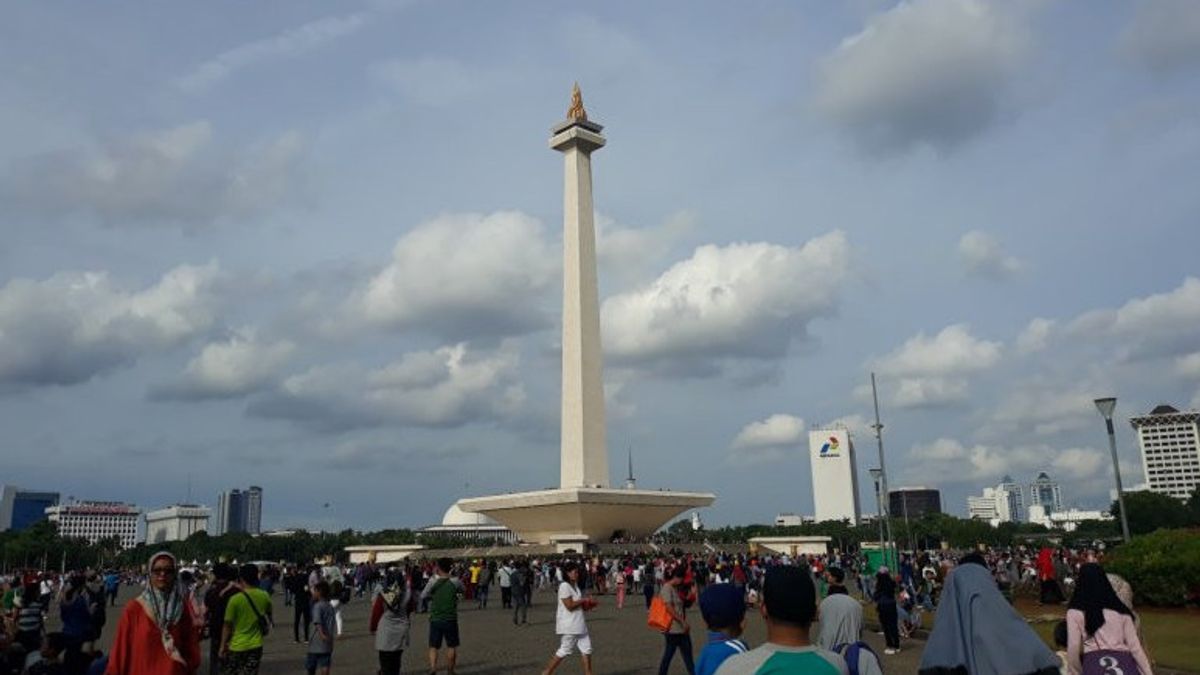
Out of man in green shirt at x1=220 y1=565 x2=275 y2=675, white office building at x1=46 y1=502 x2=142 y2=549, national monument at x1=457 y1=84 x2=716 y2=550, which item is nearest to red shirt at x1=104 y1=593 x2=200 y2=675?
man in green shirt at x1=220 y1=565 x2=275 y2=675

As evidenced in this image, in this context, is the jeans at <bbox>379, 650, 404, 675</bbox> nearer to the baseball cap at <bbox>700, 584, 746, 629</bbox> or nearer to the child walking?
the child walking

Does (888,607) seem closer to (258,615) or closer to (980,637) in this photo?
(258,615)

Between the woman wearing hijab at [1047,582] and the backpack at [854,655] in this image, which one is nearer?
the backpack at [854,655]

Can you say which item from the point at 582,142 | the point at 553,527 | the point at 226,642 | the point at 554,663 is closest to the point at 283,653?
the point at 554,663

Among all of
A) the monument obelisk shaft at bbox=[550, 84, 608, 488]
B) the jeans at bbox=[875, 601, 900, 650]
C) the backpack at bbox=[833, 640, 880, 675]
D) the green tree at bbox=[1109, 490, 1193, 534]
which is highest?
the monument obelisk shaft at bbox=[550, 84, 608, 488]

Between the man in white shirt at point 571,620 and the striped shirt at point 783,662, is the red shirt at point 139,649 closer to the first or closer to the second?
the striped shirt at point 783,662

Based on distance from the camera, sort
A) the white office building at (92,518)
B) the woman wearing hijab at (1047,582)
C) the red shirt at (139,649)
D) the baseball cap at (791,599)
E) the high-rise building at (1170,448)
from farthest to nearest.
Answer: the white office building at (92,518) < the high-rise building at (1170,448) < the woman wearing hijab at (1047,582) < the red shirt at (139,649) < the baseball cap at (791,599)

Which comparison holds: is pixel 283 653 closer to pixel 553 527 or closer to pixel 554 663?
pixel 554 663

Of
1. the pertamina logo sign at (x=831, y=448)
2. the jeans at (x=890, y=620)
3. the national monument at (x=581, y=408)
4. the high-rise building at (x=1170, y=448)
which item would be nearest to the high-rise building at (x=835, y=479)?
the pertamina logo sign at (x=831, y=448)
